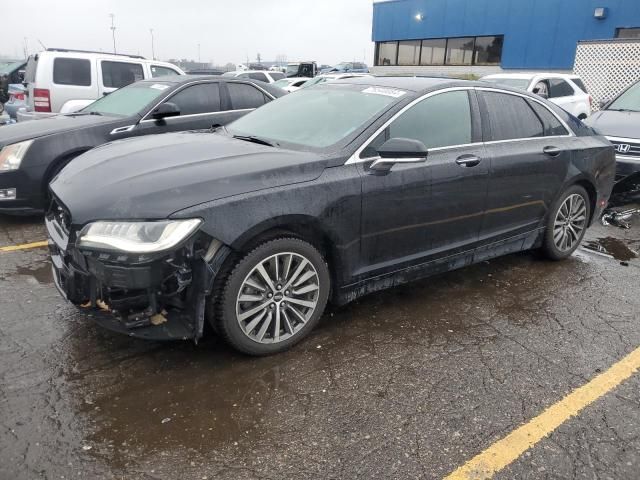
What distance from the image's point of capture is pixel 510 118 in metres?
4.15

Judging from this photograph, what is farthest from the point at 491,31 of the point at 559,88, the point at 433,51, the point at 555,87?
the point at 555,87

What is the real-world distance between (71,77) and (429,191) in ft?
25.0

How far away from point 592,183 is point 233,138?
3.40m

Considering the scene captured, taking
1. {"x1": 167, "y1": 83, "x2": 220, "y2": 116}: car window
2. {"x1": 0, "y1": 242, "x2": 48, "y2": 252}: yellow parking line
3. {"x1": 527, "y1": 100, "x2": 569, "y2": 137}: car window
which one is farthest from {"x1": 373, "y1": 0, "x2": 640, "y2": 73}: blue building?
{"x1": 0, "y1": 242, "x2": 48, "y2": 252}: yellow parking line

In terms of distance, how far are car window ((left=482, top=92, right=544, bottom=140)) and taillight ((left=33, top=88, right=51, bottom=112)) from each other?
741 centimetres

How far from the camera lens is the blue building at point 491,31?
21922 mm

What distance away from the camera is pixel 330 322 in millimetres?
3574

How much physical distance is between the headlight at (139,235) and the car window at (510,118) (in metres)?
2.60

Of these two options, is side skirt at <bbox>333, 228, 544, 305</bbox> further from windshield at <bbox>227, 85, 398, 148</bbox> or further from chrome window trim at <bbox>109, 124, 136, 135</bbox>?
chrome window trim at <bbox>109, 124, 136, 135</bbox>

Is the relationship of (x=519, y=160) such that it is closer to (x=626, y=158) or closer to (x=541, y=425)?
(x=541, y=425)

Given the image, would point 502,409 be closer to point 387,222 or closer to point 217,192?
point 387,222

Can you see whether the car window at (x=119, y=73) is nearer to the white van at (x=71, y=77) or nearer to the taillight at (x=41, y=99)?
the white van at (x=71, y=77)

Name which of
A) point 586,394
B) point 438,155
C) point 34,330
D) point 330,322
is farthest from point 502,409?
point 34,330

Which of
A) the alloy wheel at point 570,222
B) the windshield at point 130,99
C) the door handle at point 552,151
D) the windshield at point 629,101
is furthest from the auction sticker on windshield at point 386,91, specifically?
the windshield at point 629,101
